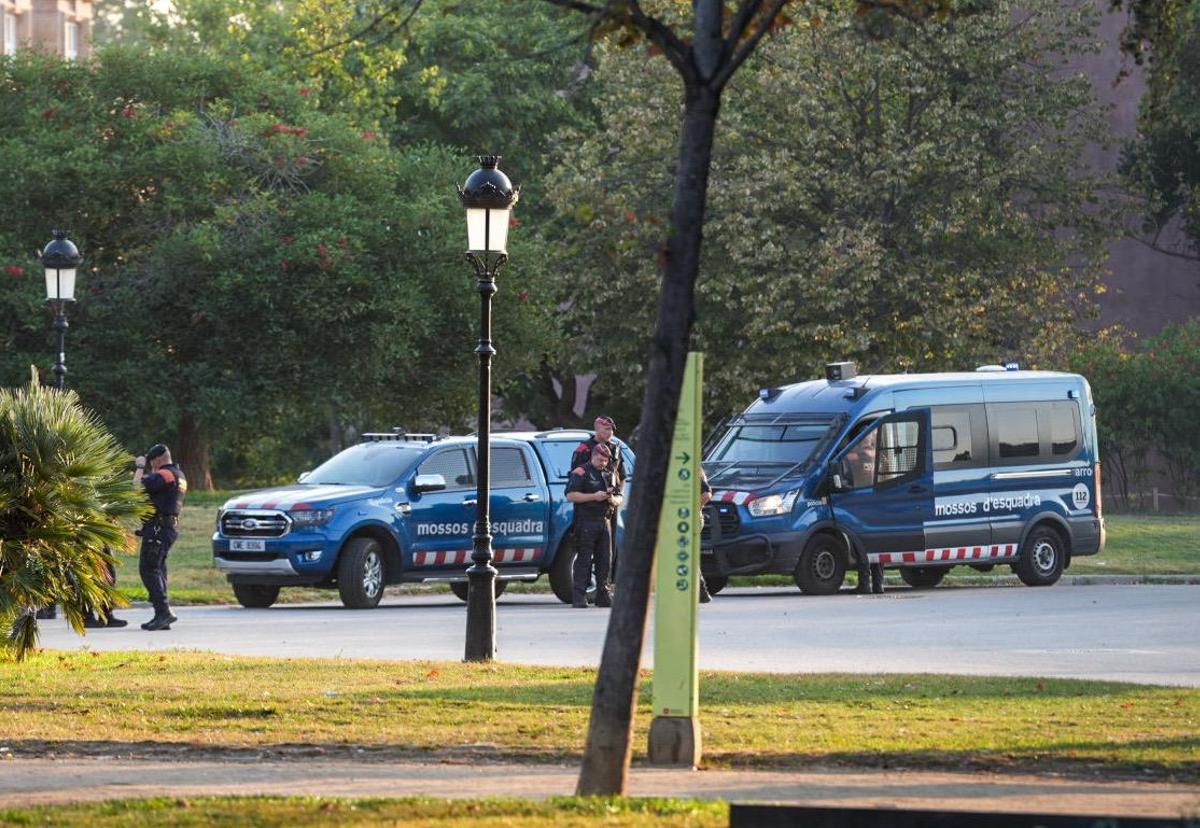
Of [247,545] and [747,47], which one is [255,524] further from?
[747,47]

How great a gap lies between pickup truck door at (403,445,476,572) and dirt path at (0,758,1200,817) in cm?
1413

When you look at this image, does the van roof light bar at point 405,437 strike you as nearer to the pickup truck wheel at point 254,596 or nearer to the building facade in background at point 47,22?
the pickup truck wheel at point 254,596

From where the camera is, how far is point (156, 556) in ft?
71.9

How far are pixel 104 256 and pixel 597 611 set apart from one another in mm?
18806

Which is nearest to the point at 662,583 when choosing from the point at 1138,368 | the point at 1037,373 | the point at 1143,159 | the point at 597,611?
the point at 597,611

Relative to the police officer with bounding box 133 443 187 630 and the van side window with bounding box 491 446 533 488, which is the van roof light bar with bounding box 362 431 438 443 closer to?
the van side window with bounding box 491 446 533 488

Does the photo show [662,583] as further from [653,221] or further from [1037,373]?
[1037,373]

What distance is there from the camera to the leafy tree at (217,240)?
39375 millimetres

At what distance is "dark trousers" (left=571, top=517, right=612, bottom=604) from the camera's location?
24.8 meters

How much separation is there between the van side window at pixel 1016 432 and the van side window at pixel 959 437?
0.23m

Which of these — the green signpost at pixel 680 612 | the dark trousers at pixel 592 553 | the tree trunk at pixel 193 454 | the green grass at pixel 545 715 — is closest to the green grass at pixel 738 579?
the tree trunk at pixel 193 454

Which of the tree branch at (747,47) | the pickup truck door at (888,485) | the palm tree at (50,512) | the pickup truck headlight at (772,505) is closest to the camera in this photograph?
the tree branch at (747,47)

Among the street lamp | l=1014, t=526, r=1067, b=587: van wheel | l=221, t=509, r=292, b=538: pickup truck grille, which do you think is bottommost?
l=1014, t=526, r=1067, b=587: van wheel

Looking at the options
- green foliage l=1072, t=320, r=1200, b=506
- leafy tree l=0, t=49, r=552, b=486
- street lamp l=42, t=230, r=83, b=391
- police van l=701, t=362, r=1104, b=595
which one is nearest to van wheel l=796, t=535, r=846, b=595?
police van l=701, t=362, r=1104, b=595
